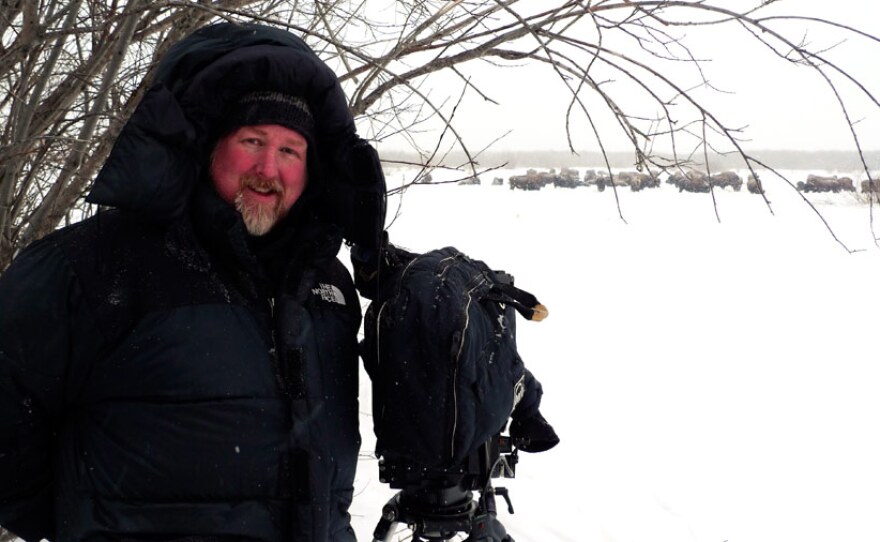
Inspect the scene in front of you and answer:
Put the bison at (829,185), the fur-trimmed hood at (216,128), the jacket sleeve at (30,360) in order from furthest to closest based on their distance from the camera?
1. the bison at (829,185)
2. the fur-trimmed hood at (216,128)
3. the jacket sleeve at (30,360)

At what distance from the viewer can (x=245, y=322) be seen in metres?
1.30

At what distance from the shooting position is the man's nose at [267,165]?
1.44 m

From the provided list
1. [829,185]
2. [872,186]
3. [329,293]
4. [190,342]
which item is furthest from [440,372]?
[829,185]

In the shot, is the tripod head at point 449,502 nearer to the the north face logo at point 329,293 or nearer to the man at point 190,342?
the man at point 190,342

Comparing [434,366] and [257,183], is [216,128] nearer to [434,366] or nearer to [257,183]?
[257,183]

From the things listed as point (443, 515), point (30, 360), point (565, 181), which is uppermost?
point (565, 181)

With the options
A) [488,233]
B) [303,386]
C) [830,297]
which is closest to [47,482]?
[303,386]

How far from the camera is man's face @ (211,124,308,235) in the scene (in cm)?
143

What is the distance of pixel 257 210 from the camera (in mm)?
1424

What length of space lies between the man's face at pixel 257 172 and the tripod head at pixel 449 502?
25.1 inches

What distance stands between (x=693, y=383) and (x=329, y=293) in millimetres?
6869

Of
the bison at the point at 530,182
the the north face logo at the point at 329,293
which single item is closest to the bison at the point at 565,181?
the bison at the point at 530,182

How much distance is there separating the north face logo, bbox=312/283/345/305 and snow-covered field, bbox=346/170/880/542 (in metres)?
1.08

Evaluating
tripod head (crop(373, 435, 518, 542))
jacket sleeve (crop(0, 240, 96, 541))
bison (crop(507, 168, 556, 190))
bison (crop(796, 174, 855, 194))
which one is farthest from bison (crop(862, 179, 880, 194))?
bison (crop(796, 174, 855, 194))
